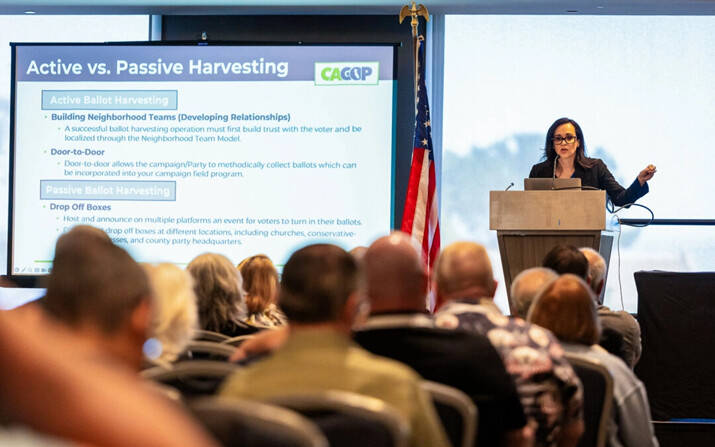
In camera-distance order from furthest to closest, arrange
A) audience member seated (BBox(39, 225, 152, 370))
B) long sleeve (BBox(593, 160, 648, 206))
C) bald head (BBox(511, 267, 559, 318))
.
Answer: long sleeve (BBox(593, 160, 648, 206))
bald head (BBox(511, 267, 559, 318))
audience member seated (BBox(39, 225, 152, 370))

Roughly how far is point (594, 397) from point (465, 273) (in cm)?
50

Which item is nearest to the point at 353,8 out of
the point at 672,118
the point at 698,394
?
the point at 672,118

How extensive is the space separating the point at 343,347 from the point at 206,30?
649 centimetres

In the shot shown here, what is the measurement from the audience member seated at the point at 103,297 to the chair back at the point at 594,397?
5.35ft

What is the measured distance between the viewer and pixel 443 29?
766 centimetres

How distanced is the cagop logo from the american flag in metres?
0.54

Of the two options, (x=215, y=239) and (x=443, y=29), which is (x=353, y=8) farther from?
(x=215, y=239)

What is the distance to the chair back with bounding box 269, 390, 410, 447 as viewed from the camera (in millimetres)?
1337

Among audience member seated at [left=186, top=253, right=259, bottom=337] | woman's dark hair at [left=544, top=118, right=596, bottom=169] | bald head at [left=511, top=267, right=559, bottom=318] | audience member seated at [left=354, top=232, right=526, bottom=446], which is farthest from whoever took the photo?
woman's dark hair at [left=544, top=118, right=596, bottom=169]

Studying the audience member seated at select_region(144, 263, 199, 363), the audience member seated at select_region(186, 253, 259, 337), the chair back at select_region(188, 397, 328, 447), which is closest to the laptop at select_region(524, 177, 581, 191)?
the audience member seated at select_region(186, 253, 259, 337)

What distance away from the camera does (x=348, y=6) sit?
7.45 meters

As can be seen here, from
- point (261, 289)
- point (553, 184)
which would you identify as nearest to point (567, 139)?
point (553, 184)

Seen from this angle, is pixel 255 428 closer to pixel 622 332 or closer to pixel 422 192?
pixel 622 332

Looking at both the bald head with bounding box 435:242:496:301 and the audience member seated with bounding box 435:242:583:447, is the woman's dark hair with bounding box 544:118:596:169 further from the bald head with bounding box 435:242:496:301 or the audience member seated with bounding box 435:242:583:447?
the audience member seated with bounding box 435:242:583:447
